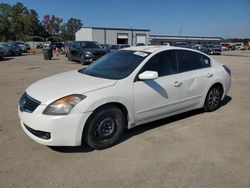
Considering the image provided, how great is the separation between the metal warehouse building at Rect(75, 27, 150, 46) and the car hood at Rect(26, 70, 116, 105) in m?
59.2

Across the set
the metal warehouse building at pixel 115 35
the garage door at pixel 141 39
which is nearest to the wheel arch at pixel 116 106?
the metal warehouse building at pixel 115 35

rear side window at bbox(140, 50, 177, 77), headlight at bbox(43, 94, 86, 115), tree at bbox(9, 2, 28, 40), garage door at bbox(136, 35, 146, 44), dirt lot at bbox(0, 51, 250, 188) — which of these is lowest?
dirt lot at bbox(0, 51, 250, 188)

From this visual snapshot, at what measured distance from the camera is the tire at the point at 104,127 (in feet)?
12.6

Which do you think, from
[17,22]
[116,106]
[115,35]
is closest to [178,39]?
[115,35]

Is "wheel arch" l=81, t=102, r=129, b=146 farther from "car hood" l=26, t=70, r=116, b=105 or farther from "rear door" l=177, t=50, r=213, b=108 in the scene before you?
"rear door" l=177, t=50, r=213, b=108

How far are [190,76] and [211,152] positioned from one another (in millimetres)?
1707

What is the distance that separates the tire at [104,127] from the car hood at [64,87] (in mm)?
384

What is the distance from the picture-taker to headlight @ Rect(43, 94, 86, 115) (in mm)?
3605

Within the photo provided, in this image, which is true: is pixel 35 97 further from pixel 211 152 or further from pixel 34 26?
pixel 34 26

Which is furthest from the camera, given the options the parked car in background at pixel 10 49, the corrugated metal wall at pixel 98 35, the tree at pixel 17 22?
the tree at pixel 17 22

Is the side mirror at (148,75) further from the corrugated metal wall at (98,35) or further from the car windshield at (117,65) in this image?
the corrugated metal wall at (98,35)

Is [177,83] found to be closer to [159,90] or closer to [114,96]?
[159,90]

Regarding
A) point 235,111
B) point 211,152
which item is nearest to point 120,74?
Answer: point 211,152

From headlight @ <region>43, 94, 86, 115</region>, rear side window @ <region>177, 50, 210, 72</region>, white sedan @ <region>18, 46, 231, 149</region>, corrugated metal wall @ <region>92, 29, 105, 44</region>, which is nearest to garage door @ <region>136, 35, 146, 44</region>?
corrugated metal wall @ <region>92, 29, 105, 44</region>
